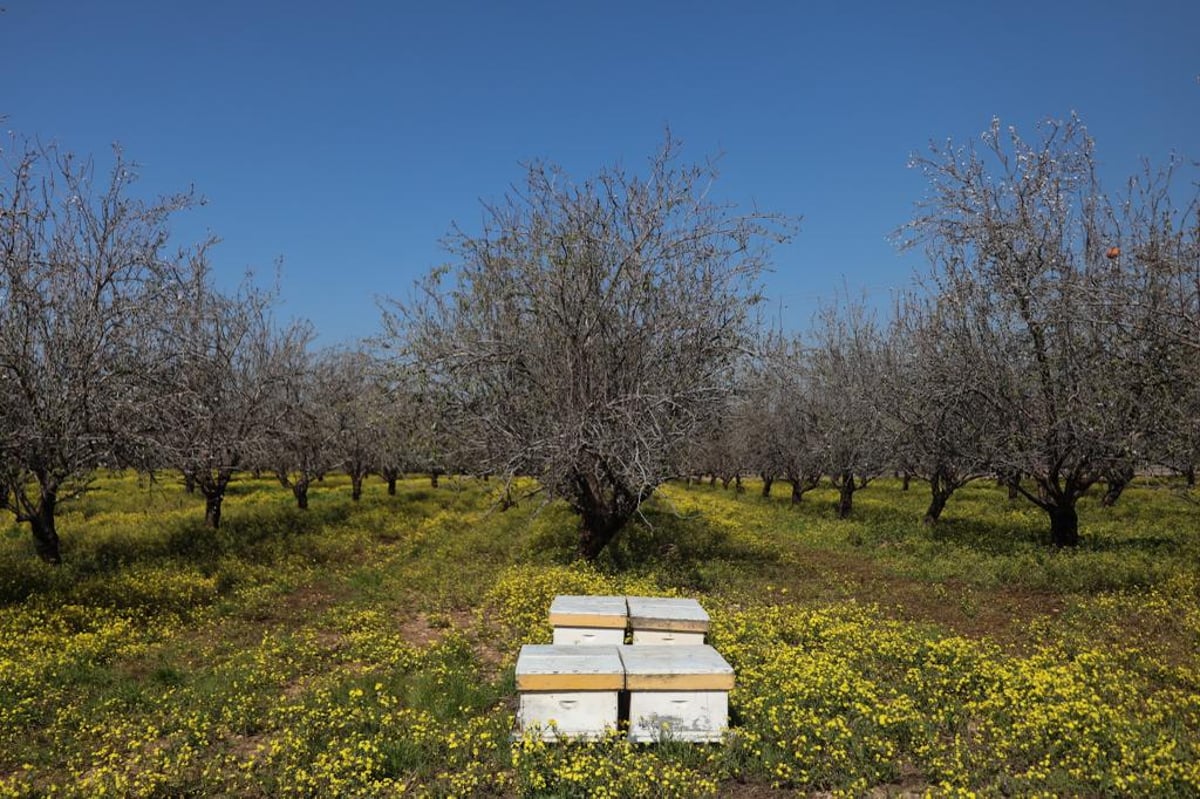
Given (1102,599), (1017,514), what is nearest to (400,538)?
(1102,599)

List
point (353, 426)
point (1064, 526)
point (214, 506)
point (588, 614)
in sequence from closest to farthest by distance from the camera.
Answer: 1. point (588, 614)
2. point (1064, 526)
3. point (214, 506)
4. point (353, 426)

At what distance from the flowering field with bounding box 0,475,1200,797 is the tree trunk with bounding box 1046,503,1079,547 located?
49.1 inches

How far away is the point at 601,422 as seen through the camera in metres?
14.5

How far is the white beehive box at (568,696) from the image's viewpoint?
22.3ft

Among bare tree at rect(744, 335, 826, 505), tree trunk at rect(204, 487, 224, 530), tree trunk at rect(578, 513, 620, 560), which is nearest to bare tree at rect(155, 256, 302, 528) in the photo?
tree trunk at rect(204, 487, 224, 530)

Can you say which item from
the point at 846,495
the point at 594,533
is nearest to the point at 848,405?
the point at 846,495

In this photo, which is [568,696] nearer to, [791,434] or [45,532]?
[45,532]

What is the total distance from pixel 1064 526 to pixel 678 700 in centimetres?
1646

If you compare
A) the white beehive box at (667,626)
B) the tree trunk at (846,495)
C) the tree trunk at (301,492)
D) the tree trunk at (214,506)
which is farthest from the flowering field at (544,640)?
the tree trunk at (846,495)

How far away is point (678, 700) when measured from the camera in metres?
7.00

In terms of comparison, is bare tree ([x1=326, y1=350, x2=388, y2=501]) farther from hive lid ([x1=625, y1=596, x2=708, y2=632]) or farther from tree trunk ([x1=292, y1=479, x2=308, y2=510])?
hive lid ([x1=625, y1=596, x2=708, y2=632])

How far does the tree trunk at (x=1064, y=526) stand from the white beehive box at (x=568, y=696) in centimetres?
1671

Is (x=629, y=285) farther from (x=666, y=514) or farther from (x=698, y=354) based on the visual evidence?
(x=666, y=514)

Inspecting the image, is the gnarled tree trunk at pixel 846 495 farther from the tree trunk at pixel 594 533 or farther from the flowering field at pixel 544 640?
the tree trunk at pixel 594 533
